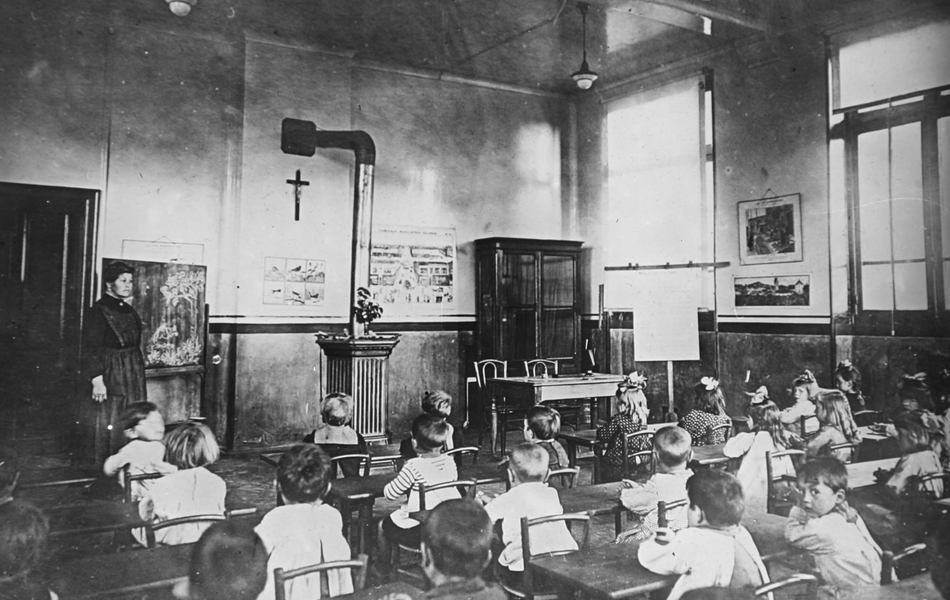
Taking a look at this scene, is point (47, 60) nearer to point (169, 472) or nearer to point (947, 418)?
point (169, 472)

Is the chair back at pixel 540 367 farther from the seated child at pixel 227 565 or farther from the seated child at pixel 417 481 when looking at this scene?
the seated child at pixel 227 565

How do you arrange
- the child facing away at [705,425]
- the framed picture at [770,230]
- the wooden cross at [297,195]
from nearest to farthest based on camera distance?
1. the child facing away at [705,425]
2. the framed picture at [770,230]
3. the wooden cross at [297,195]

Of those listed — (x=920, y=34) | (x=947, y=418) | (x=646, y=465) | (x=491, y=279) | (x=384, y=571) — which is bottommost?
(x=384, y=571)

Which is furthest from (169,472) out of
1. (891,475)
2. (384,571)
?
(891,475)

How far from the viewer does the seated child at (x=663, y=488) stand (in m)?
3.17

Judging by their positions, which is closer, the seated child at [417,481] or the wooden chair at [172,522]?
the wooden chair at [172,522]

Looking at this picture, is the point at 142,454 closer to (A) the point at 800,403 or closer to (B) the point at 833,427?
(B) the point at 833,427

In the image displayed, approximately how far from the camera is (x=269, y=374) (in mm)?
6547

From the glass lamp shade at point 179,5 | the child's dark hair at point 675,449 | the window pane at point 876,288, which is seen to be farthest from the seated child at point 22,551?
the window pane at point 876,288

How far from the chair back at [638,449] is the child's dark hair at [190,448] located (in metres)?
2.31

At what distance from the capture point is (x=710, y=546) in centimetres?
244

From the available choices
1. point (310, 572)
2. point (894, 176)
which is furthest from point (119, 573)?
point (894, 176)

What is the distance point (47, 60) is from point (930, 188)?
19.7ft

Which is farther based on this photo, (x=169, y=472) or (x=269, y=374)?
(x=269, y=374)
